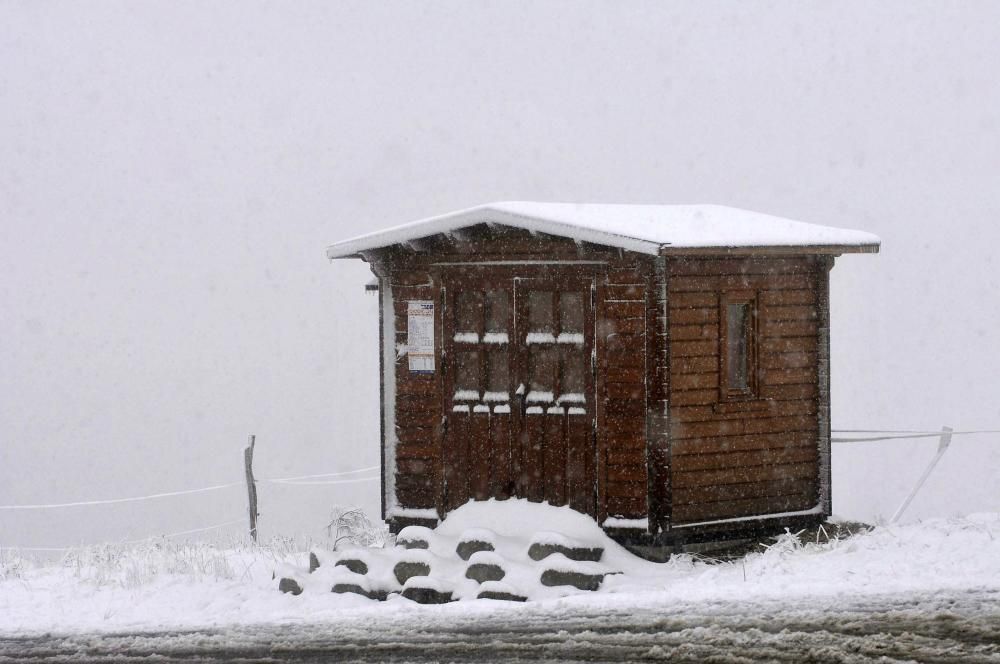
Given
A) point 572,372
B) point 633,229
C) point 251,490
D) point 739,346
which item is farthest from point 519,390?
point 251,490

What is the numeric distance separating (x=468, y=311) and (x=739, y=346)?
2706 mm

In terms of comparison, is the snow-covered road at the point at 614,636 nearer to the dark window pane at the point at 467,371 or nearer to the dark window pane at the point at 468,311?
the dark window pane at the point at 467,371

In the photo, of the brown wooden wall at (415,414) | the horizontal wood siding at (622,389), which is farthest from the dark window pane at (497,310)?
the horizontal wood siding at (622,389)

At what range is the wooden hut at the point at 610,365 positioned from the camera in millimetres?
11547

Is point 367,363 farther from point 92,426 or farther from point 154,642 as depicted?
point 154,642

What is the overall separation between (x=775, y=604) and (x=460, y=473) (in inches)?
172

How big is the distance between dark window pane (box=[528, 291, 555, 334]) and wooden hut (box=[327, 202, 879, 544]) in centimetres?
2

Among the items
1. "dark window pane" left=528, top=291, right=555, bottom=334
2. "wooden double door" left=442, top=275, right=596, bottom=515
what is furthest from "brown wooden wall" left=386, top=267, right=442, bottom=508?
"dark window pane" left=528, top=291, right=555, bottom=334

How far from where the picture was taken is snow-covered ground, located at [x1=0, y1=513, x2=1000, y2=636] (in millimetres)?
9125

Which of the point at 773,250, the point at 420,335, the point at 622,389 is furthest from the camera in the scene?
the point at 420,335

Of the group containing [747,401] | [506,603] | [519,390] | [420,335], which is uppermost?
[420,335]

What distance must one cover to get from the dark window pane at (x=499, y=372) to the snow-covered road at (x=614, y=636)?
3063mm

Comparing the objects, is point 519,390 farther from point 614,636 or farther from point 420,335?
point 614,636

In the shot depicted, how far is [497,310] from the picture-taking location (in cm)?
1220
